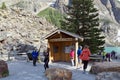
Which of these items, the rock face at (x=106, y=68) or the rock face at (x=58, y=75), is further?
the rock face at (x=106, y=68)

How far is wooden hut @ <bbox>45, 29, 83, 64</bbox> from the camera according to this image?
2808cm

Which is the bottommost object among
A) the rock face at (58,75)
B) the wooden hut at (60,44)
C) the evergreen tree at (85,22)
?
the rock face at (58,75)

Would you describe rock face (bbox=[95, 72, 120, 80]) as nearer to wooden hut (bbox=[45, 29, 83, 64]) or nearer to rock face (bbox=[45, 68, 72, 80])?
rock face (bbox=[45, 68, 72, 80])

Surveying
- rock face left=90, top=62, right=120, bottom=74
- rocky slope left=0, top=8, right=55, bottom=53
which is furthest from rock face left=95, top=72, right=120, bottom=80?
rocky slope left=0, top=8, right=55, bottom=53

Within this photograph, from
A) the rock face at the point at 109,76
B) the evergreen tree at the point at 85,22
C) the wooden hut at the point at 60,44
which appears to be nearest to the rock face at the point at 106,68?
the rock face at the point at 109,76

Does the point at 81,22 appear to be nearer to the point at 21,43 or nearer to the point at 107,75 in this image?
the point at 21,43

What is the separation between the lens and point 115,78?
15047 millimetres

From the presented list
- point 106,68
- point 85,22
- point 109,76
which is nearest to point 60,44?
point 106,68

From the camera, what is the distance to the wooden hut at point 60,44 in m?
28.1

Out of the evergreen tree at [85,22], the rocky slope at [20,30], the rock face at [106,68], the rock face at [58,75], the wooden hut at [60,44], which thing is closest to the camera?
the rock face at [58,75]

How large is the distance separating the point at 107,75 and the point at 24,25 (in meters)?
48.2

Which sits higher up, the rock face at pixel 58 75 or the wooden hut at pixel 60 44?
the wooden hut at pixel 60 44

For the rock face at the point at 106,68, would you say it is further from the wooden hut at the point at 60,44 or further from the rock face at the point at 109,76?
the wooden hut at the point at 60,44

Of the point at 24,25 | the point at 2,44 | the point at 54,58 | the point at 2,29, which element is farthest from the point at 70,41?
the point at 24,25
